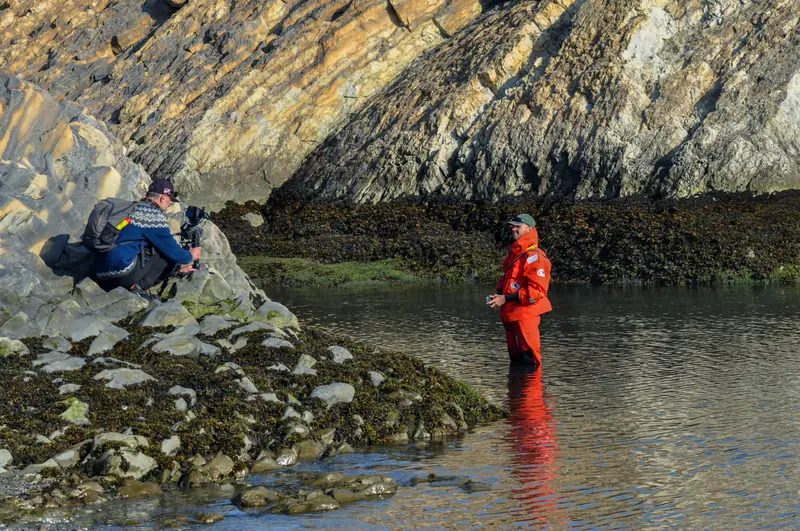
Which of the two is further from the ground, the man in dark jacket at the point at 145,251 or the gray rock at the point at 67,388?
the man in dark jacket at the point at 145,251

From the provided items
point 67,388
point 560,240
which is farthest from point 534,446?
point 560,240

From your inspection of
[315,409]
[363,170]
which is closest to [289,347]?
[315,409]

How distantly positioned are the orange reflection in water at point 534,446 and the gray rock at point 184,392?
3.43 meters

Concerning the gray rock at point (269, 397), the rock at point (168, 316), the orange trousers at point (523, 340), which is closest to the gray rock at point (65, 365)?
the rock at point (168, 316)

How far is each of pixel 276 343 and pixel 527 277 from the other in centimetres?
391

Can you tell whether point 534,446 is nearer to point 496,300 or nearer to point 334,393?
point 334,393

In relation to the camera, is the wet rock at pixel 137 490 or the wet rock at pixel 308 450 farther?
the wet rock at pixel 308 450

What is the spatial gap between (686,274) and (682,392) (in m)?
14.0

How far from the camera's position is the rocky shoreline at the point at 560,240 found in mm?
28609

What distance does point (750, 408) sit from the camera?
13.3 m

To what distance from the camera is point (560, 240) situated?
31.7 meters

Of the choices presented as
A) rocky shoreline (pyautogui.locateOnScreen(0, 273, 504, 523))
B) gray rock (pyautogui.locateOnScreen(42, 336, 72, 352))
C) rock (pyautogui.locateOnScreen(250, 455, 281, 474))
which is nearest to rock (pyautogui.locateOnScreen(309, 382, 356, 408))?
rocky shoreline (pyautogui.locateOnScreen(0, 273, 504, 523))

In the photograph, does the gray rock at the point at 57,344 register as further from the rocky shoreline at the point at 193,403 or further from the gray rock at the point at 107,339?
the gray rock at the point at 107,339

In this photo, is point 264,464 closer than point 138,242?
Yes
